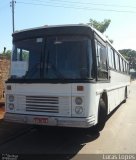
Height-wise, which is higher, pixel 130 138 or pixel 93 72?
pixel 93 72

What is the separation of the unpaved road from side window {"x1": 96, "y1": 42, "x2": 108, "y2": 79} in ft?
5.82

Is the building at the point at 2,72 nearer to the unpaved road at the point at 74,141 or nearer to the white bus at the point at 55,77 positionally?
the unpaved road at the point at 74,141

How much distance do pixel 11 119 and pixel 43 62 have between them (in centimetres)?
175

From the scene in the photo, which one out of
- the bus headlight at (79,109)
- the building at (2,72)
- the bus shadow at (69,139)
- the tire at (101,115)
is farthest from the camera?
the building at (2,72)

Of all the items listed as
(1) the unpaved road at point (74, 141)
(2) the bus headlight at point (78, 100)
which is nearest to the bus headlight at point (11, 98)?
(1) the unpaved road at point (74, 141)

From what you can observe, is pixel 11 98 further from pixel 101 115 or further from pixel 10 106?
pixel 101 115

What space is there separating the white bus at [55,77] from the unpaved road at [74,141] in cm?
63

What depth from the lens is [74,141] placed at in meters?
9.86

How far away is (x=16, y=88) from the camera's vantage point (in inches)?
380

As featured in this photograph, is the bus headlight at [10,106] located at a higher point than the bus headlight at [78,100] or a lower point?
lower

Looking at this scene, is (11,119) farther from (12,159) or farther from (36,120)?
(12,159)

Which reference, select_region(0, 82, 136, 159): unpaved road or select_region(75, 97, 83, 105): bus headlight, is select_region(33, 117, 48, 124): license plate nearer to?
select_region(0, 82, 136, 159): unpaved road

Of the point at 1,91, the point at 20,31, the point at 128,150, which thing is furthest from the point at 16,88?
the point at 1,91

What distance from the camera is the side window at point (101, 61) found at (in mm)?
10070
